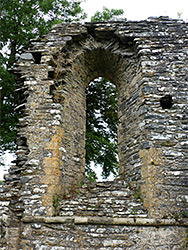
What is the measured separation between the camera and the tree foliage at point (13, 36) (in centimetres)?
816

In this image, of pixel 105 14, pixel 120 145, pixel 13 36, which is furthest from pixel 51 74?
pixel 105 14

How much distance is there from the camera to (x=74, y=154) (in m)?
5.13

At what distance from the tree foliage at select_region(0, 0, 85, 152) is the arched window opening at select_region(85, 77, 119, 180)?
2.85m

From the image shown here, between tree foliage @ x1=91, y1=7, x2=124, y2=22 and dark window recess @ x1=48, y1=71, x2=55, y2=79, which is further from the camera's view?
tree foliage @ x1=91, y1=7, x2=124, y2=22

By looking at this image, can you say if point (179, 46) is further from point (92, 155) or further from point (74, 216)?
point (92, 155)

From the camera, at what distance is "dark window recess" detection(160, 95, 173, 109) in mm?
4777

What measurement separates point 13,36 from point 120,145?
246 inches

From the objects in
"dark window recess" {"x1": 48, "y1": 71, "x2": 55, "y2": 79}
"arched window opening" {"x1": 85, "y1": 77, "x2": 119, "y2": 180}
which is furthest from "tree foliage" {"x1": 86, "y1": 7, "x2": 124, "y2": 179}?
"dark window recess" {"x1": 48, "y1": 71, "x2": 55, "y2": 79}

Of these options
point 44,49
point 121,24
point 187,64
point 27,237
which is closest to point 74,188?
point 27,237

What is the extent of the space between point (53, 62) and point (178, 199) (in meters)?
3.77

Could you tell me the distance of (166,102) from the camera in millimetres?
4832

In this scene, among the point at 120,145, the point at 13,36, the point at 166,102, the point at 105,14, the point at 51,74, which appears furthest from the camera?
the point at 105,14

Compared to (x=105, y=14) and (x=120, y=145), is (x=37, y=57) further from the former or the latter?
(x=105, y=14)

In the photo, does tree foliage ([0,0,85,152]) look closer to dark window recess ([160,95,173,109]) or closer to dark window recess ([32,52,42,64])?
dark window recess ([32,52,42,64])
